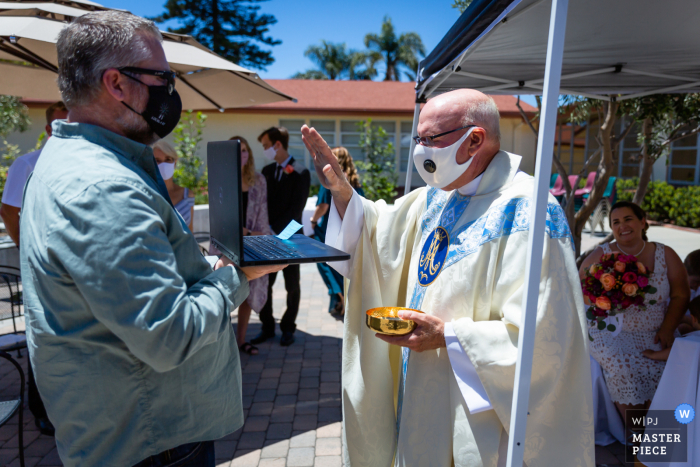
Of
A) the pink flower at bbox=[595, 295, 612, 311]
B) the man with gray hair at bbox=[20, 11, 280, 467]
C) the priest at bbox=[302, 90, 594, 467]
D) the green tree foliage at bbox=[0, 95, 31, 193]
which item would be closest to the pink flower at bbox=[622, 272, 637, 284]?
the pink flower at bbox=[595, 295, 612, 311]

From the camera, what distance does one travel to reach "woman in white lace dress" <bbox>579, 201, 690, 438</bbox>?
115 inches

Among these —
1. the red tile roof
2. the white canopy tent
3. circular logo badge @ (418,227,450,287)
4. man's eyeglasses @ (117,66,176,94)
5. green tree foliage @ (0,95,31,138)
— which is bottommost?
circular logo badge @ (418,227,450,287)

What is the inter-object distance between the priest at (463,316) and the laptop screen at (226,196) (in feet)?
1.99

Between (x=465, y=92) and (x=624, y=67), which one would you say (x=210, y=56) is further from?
(x=624, y=67)

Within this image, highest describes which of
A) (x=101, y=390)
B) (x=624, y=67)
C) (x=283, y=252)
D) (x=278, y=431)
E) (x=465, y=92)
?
(x=624, y=67)

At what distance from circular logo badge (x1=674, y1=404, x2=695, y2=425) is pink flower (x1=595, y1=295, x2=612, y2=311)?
2.06 ft

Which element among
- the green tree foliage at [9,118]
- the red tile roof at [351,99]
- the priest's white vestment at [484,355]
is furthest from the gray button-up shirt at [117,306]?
the red tile roof at [351,99]

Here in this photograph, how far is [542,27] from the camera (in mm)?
2326

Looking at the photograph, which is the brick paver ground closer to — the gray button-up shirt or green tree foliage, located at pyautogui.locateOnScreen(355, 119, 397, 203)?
the gray button-up shirt

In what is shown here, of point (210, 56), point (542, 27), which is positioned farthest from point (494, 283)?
point (210, 56)

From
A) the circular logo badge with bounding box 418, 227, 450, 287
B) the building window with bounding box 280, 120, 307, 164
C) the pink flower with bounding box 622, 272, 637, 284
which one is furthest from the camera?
the building window with bounding box 280, 120, 307, 164

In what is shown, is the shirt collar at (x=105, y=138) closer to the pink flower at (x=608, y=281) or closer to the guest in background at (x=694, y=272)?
the pink flower at (x=608, y=281)

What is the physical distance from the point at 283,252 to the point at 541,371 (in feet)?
3.07

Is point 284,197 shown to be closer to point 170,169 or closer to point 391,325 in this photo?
point 170,169
